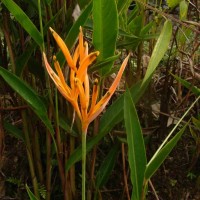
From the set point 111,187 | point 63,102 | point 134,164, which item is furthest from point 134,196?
point 111,187

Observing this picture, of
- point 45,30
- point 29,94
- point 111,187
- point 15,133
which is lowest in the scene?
point 111,187

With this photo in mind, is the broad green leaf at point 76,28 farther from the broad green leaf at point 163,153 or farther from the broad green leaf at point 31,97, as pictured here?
the broad green leaf at point 163,153

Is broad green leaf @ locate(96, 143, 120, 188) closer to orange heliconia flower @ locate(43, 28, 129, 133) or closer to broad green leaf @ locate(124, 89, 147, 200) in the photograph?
broad green leaf @ locate(124, 89, 147, 200)

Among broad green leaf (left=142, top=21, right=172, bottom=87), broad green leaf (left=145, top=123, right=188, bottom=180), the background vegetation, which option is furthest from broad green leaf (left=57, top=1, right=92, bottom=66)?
broad green leaf (left=145, top=123, right=188, bottom=180)

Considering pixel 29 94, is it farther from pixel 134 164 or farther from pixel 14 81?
pixel 134 164

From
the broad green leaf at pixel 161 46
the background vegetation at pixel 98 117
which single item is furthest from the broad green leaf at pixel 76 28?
the broad green leaf at pixel 161 46

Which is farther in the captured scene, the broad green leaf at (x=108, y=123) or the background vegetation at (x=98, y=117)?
the broad green leaf at (x=108, y=123)

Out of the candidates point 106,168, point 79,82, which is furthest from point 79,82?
point 106,168

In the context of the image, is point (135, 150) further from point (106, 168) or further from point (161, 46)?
point (106, 168)

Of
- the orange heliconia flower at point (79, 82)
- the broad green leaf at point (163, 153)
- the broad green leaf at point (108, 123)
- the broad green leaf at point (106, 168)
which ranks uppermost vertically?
the orange heliconia flower at point (79, 82)
